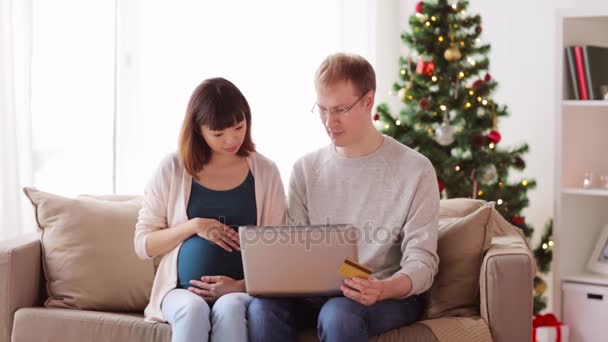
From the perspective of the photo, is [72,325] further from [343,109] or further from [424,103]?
[424,103]

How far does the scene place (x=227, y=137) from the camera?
2.43 meters

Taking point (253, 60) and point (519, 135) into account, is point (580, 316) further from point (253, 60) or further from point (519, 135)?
point (253, 60)

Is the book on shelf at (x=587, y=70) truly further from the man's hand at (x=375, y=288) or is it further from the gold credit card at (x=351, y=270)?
the gold credit card at (x=351, y=270)

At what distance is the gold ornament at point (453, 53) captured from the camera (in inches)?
143

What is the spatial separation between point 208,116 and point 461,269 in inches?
33.9

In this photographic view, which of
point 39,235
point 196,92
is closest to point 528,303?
point 196,92

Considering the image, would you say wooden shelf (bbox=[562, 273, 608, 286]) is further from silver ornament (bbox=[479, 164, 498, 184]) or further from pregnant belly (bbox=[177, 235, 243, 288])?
pregnant belly (bbox=[177, 235, 243, 288])

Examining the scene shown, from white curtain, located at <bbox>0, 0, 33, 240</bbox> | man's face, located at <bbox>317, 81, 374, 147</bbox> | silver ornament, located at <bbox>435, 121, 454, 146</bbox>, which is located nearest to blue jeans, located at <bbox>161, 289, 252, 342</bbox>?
man's face, located at <bbox>317, 81, 374, 147</bbox>

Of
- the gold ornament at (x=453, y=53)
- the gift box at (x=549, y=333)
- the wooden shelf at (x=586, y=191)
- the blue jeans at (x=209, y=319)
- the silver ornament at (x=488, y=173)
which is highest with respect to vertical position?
the gold ornament at (x=453, y=53)

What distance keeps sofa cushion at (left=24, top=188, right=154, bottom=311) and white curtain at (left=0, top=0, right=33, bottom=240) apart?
36 cm

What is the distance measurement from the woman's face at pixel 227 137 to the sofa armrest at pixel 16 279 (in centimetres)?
70

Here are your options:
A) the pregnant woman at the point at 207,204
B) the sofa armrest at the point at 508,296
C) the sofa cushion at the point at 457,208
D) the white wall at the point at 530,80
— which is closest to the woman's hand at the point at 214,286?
the pregnant woman at the point at 207,204

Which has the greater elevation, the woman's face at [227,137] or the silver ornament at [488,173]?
the woman's face at [227,137]

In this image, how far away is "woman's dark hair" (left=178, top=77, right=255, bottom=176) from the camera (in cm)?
240
